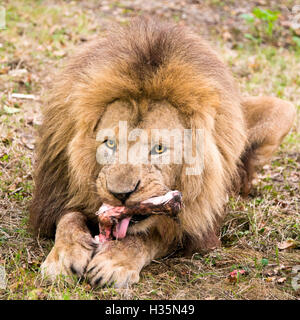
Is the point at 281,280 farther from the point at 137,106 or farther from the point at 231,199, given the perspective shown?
Answer: the point at 137,106

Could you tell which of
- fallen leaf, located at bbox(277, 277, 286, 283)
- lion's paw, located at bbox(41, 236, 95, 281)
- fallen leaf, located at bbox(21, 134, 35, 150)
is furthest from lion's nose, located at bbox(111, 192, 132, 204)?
fallen leaf, located at bbox(21, 134, 35, 150)

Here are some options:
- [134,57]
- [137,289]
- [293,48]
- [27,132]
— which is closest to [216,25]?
[293,48]

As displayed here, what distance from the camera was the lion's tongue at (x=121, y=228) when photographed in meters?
3.45

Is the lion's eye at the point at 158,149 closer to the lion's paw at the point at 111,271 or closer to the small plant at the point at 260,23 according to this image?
the lion's paw at the point at 111,271

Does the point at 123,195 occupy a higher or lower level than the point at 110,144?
lower

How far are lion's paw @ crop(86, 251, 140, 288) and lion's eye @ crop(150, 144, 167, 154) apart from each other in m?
0.75

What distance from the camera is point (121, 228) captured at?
3498 millimetres

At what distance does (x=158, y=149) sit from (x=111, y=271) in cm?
83

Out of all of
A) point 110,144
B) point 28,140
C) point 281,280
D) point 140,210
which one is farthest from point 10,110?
point 281,280

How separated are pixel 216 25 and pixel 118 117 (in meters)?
6.57

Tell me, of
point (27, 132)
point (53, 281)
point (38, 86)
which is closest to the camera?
point (53, 281)

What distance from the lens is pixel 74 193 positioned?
12.6 ft

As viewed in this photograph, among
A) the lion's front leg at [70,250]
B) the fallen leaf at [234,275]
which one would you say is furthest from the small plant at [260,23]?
the lion's front leg at [70,250]
